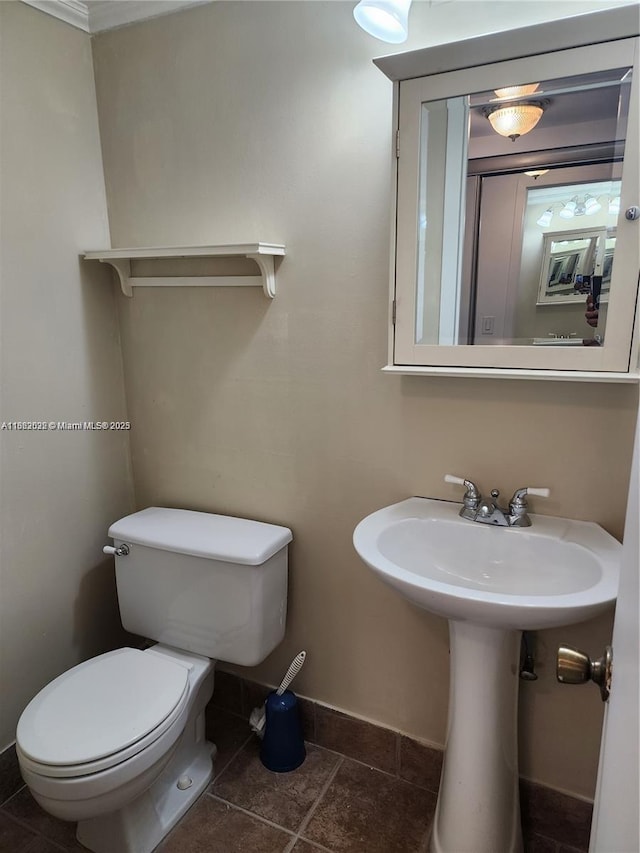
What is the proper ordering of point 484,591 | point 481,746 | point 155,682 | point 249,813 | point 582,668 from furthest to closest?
point 249,813 → point 155,682 → point 481,746 → point 484,591 → point 582,668

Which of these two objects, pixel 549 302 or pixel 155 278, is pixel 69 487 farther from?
pixel 549 302

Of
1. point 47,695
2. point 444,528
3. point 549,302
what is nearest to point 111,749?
point 47,695

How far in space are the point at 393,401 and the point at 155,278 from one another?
857mm

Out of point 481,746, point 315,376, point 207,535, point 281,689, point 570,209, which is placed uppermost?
point 570,209

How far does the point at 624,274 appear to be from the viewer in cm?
105

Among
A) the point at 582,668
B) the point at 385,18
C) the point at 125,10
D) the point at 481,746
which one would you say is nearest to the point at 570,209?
the point at 385,18

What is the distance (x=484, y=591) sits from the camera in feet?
3.59

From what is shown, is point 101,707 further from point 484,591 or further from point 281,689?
point 484,591

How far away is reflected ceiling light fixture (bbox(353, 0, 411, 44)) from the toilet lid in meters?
1.61

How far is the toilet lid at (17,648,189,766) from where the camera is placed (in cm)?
117

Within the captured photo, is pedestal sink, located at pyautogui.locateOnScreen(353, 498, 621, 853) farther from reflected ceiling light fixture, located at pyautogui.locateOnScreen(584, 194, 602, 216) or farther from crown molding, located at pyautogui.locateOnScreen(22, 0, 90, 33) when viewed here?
crown molding, located at pyautogui.locateOnScreen(22, 0, 90, 33)

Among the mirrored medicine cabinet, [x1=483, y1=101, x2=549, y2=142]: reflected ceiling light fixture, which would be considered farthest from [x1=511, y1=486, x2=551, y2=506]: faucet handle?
[x1=483, y1=101, x2=549, y2=142]: reflected ceiling light fixture

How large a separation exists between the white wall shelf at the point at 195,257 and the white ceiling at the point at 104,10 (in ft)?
2.12

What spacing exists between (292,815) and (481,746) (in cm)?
62
